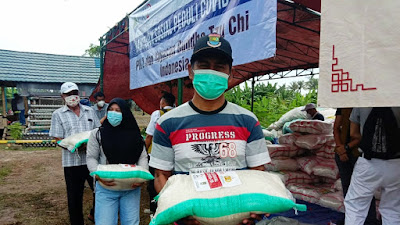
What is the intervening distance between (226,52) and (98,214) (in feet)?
6.44

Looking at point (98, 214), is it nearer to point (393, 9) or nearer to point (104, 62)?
point (393, 9)

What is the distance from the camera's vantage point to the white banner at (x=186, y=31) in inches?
111

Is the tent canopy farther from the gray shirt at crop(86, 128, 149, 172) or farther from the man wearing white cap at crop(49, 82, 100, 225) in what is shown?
the man wearing white cap at crop(49, 82, 100, 225)

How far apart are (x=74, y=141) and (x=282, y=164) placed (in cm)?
291

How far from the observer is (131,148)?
2.63 metres

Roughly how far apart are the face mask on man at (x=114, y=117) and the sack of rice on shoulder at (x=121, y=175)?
1.37 ft

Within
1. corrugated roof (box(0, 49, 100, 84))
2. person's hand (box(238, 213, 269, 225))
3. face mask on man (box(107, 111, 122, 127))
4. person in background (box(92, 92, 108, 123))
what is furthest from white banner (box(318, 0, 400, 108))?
corrugated roof (box(0, 49, 100, 84))

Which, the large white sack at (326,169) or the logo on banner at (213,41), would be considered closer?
the logo on banner at (213,41)

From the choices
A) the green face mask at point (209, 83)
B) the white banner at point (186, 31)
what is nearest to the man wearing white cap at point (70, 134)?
the white banner at point (186, 31)

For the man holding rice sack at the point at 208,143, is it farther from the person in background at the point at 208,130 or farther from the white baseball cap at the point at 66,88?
the white baseball cap at the point at 66,88

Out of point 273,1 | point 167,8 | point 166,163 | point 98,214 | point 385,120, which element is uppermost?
point 167,8

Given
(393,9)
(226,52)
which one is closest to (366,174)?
(393,9)

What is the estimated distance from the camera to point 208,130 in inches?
55.3

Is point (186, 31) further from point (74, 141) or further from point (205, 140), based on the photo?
point (205, 140)
